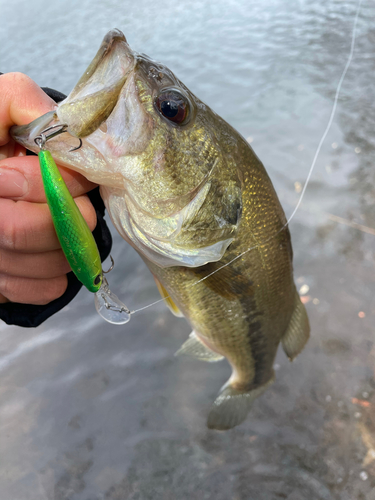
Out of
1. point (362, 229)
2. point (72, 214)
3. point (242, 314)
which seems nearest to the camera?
point (72, 214)

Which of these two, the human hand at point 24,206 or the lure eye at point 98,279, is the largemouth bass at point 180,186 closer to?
the human hand at point 24,206

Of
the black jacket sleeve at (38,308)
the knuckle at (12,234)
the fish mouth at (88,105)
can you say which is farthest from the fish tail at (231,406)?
the fish mouth at (88,105)

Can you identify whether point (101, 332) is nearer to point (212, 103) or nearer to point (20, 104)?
point (20, 104)

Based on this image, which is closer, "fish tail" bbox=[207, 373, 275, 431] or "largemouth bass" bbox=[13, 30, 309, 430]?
"largemouth bass" bbox=[13, 30, 309, 430]

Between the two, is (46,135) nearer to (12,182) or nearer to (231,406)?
(12,182)

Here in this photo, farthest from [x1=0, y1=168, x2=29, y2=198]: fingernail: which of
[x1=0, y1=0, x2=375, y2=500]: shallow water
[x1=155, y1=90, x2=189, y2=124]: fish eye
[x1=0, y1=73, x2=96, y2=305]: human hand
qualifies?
[x1=0, y1=0, x2=375, y2=500]: shallow water

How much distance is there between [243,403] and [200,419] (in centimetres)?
40

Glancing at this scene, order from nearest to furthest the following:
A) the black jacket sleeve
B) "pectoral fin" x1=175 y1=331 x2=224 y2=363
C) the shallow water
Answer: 1. the black jacket sleeve
2. "pectoral fin" x1=175 y1=331 x2=224 y2=363
3. the shallow water

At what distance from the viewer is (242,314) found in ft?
4.14

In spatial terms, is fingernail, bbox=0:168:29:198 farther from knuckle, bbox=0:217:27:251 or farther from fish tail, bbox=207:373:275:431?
fish tail, bbox=207:373:275:431

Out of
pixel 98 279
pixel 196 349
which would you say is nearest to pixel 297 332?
pixel 196 349

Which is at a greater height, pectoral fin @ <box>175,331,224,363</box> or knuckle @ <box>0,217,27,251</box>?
knuckle @ <box>0,217,27,251</box>

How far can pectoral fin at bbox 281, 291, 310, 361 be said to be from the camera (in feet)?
4.78

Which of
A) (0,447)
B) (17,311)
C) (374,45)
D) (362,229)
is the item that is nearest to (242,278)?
(17,311)
